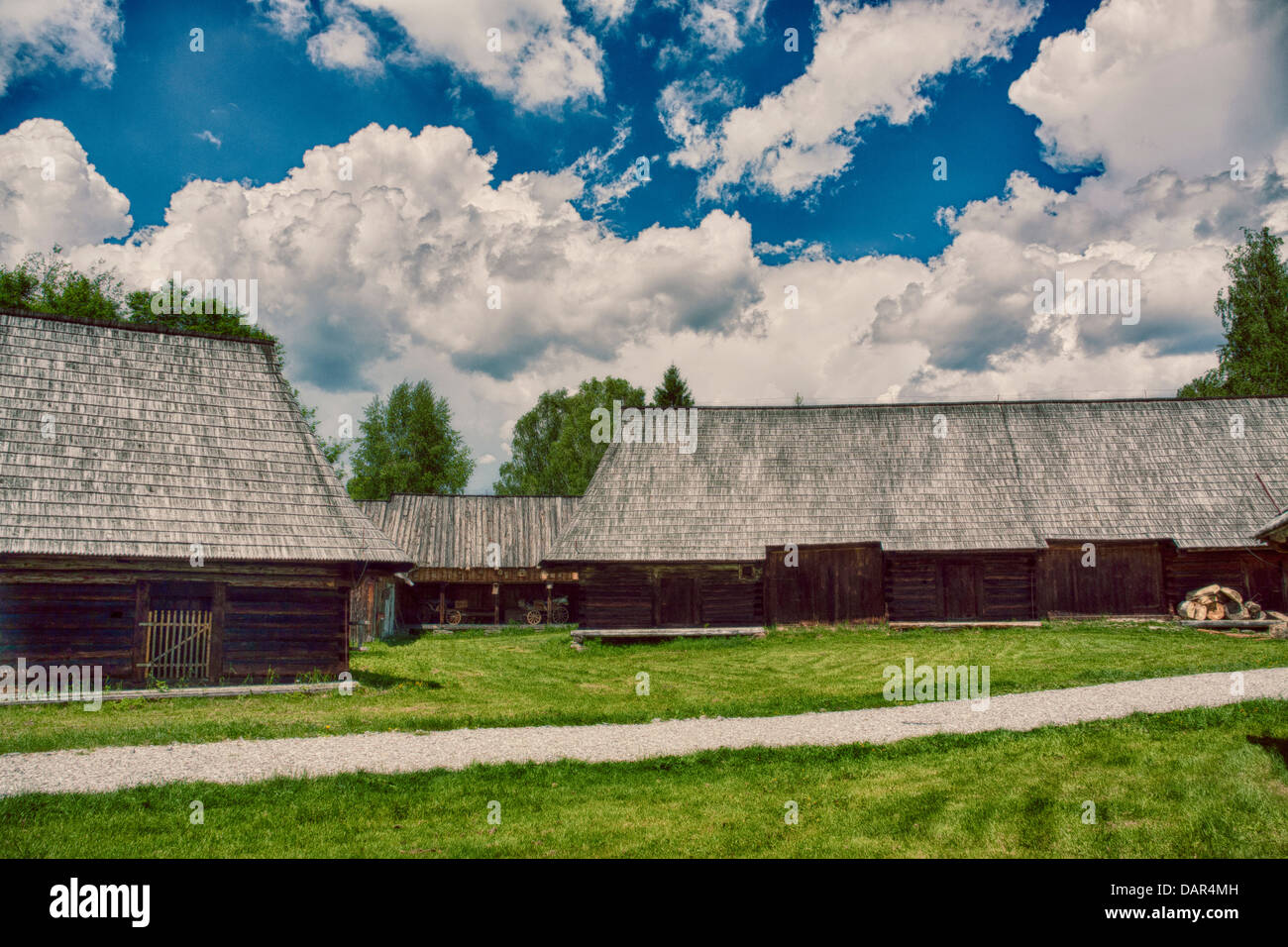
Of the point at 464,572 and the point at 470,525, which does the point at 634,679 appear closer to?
the point at 464,572

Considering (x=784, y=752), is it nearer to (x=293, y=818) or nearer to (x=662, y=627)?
(x=293, y=818)

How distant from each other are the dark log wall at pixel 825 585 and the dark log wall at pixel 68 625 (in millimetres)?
16947

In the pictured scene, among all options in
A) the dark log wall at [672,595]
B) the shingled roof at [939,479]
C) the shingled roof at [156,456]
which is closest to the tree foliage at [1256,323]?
Answer: the shingled roof at [939,479]

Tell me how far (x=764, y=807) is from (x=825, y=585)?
19065 mm

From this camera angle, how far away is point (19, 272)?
43344 mm

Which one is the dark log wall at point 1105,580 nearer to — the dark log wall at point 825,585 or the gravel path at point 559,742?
the dark log wall at point 825,585

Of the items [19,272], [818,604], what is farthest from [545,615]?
[19,272]

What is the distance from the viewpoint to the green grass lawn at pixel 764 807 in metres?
6.43

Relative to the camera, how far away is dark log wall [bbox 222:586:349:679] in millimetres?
17078

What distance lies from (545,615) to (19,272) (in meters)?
33.7

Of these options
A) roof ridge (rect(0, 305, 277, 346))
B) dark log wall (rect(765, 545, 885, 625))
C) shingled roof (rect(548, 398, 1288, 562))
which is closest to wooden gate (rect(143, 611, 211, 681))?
roof ridge (rect(0, 305, 277, 346))

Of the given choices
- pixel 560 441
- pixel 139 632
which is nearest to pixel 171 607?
pixel 139 632

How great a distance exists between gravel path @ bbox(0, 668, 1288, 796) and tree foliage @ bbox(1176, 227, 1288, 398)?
39170 mm

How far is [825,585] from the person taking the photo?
26.1 meters
